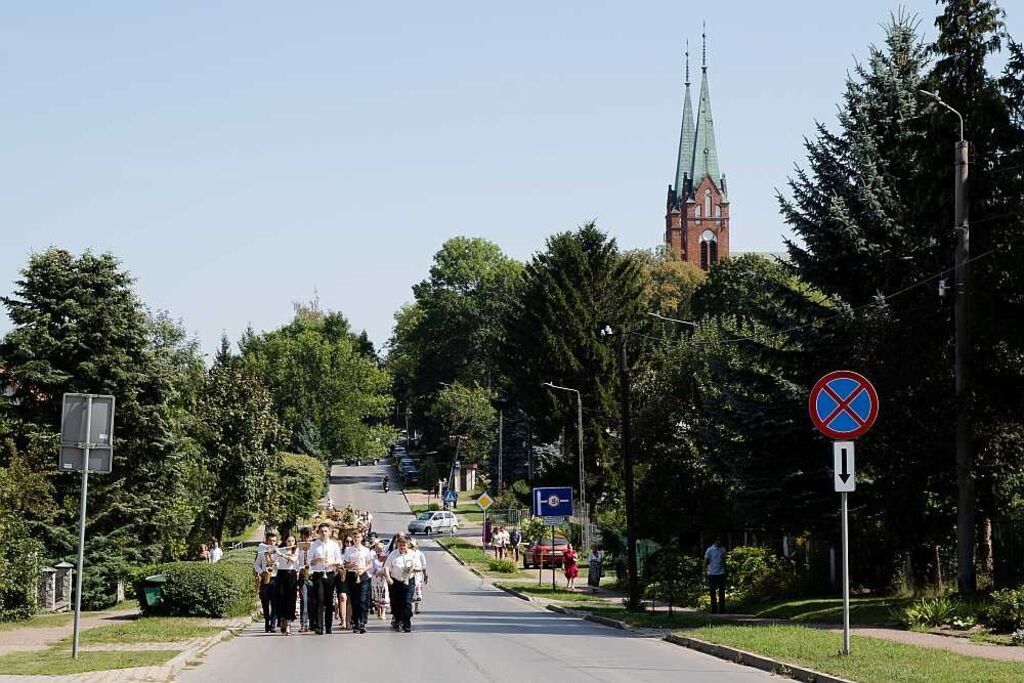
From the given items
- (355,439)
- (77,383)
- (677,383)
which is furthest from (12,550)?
(355,439)

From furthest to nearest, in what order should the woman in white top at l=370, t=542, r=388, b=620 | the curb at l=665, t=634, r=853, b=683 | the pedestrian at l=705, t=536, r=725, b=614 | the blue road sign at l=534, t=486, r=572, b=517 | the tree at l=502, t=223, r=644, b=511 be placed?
the tree at l=502, t=223, r=644, b=511 < the blue road sign at l=534, t=486, r=572, b=517 < the pedestrian at l=705, t=536, r=725, b=614 < the woman in white top at l=370, t=542, r=388, b=620 < the curb at l=665, t=634, r=853, b=683

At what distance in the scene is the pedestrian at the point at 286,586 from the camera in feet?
75.3

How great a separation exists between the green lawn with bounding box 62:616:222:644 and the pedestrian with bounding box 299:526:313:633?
149 centimetres

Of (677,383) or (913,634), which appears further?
(677,383)

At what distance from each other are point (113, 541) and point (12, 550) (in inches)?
342

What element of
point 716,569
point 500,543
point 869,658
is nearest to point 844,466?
point 869,658

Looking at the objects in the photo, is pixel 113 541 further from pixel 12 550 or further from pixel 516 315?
pixel 516 315

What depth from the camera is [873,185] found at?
94.7 feet

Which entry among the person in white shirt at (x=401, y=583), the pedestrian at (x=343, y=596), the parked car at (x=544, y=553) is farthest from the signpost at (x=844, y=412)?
the parked car at (x=544, y=553)

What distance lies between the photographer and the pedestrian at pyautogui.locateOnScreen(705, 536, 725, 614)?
93.2ft

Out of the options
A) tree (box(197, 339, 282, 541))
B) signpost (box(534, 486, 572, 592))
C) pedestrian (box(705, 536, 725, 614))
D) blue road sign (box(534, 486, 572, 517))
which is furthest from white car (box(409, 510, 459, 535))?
pedestrian (box(705, 536, 725, 614))

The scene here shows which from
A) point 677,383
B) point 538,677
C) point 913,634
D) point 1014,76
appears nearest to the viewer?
point 538,677

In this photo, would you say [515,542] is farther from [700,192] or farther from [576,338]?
[700,192]

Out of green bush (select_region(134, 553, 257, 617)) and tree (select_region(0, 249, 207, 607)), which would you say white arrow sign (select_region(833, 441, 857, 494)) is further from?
tree (select_region(0, 249, 207, 607))
